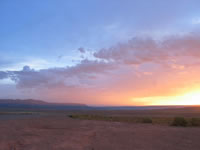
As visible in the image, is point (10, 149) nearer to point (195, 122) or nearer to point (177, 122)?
point (177, 122)

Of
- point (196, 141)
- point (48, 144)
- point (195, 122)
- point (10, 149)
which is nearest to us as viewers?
point (10, 149)

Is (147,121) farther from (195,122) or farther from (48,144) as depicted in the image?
(48,144)

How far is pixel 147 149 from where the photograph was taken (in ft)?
49.4

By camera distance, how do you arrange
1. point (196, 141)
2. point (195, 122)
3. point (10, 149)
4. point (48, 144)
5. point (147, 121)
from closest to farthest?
point (10, 149) < point (48, 144) < point (196, 141) < point (195, 122) < point (147, 121)

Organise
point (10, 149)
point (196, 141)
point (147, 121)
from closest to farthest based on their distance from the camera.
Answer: point (10, 149), point (196, 141), point (147, 121)

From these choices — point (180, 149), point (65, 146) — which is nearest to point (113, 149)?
point (65, 146)

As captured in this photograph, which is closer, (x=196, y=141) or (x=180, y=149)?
(x=180, y=149)

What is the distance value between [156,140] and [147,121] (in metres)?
19.2

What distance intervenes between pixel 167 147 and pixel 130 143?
289 centimetres

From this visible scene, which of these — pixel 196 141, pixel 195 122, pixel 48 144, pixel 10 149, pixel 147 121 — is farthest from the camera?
pixel 147 121

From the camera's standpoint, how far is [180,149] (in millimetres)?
15172

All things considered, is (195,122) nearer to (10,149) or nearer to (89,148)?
(89,148)

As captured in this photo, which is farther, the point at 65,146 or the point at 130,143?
the point at 130,143

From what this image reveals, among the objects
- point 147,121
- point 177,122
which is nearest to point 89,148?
point 177,122
